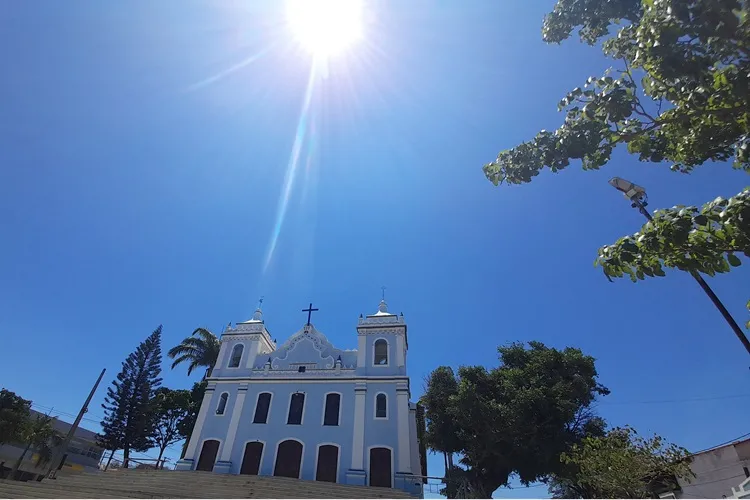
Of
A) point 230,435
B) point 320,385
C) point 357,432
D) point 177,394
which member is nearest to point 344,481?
point 357,432

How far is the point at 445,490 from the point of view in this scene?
1908 centimetres

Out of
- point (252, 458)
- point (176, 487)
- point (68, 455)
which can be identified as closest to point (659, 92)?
point (176, 487)

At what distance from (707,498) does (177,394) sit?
3037 cm

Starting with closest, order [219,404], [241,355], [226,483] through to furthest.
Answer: [226,483]
[219,404]
[241,355]

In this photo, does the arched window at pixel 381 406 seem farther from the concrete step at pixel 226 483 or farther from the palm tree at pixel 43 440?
the palm tree at pixel 43 440

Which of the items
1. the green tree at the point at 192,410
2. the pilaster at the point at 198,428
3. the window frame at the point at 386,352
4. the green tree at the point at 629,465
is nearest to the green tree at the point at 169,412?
the green tree at the point at 192,410

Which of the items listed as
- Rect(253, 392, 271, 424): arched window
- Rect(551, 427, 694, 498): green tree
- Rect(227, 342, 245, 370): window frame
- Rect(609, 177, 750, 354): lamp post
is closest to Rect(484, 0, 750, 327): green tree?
Rect(609, 177, 750, 354): lamp post

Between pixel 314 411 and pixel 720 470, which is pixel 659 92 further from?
pixel 314 411

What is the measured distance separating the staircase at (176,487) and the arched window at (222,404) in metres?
3.82

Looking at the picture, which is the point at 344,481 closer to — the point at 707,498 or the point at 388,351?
the point at 388,351

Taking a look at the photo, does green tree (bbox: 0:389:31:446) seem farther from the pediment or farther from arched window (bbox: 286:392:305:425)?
arched window (bbox: 286:392:305:425)

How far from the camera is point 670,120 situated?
12.2 ft

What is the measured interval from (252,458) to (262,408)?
2474 mm

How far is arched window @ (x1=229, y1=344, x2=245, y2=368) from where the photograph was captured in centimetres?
2320
